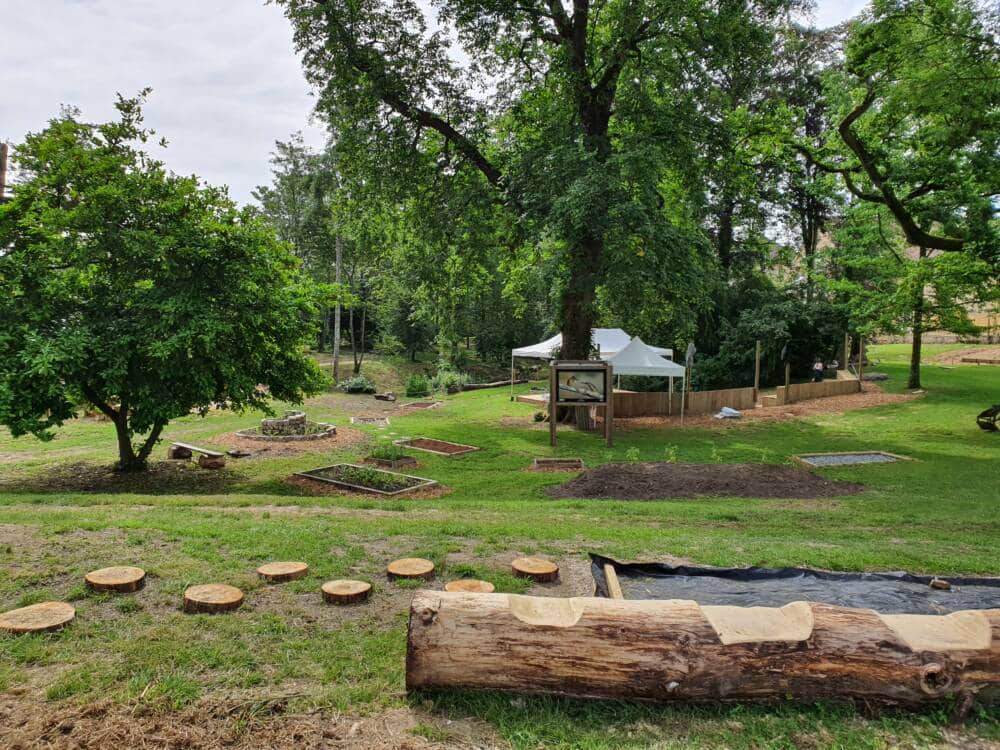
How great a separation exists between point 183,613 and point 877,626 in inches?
165

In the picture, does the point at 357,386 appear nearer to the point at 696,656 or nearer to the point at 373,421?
the point at 373,421

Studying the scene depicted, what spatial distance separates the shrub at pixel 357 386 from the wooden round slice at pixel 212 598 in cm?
2293

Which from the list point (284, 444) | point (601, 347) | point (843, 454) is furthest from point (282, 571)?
point (601, 347)

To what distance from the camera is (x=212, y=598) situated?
417 cm

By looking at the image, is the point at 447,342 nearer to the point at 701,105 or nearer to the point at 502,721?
the point at 701,105

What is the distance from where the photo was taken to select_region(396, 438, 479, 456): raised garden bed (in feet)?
45.4

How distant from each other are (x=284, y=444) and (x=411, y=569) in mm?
10555

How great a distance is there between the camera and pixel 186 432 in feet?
53.1

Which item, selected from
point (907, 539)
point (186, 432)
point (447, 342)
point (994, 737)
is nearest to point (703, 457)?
point (907, 539)

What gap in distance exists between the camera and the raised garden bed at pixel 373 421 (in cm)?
1796

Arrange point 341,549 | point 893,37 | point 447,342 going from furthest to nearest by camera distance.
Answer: point 447,342
point 893,37
point 341,549

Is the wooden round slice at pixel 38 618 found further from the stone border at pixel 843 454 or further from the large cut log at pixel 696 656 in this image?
the stone border at pixel 843 454

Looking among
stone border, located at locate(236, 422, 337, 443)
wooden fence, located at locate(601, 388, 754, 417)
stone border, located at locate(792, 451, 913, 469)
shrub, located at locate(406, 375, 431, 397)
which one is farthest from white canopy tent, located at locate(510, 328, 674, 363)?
stone border, located at locate(792, 451, 913, 469)

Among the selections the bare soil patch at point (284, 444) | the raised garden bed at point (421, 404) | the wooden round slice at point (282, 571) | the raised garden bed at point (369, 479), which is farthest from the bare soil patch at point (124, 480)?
the raised garden bed at point (421, 404)
